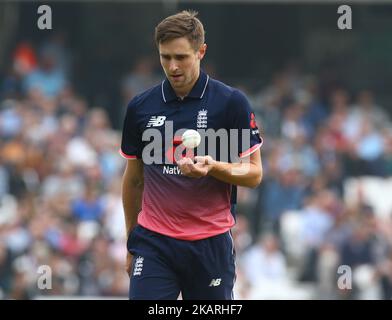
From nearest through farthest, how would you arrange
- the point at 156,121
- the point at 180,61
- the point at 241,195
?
the point at 180,61
the point at 156,121
the point at 241,195

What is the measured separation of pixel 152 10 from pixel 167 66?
46.6ft

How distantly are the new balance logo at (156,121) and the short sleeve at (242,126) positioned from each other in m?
0.44

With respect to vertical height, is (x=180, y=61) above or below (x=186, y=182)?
above

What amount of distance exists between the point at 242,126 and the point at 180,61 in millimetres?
590

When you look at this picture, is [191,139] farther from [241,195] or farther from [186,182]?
[241,195]

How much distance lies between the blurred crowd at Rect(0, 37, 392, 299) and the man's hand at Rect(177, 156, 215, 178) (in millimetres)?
7853

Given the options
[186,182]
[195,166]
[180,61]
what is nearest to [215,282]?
[186,182]

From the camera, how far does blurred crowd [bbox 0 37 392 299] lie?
15.3 m

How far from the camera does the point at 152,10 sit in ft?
69.6

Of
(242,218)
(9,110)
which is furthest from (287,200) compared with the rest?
(9,110)

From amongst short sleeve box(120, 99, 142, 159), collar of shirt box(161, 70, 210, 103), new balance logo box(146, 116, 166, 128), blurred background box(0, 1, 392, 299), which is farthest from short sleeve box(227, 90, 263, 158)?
blurred background box(0, 1, 392, 299)

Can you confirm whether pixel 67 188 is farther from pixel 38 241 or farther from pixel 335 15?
pixel 335 15

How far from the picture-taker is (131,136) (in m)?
7.50

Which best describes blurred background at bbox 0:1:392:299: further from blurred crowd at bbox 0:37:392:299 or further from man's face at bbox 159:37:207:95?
man's face at bbox 159:37:207:95
